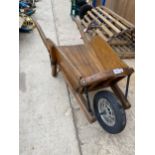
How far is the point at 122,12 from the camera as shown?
11.4ft

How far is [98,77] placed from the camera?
1.51m

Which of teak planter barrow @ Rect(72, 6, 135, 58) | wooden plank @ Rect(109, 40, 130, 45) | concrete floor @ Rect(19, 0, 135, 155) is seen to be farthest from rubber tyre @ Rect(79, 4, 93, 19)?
concrete floor @ Rect(19, 0, 135, 155)

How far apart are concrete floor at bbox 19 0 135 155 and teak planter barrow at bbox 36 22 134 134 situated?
138 mm

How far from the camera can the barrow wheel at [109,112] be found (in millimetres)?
1530

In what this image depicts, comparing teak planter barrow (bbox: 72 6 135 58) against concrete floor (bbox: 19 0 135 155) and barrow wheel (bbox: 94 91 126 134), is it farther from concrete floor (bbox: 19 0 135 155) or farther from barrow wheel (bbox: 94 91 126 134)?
barrow wheel (bbox: 94 91 126 134)

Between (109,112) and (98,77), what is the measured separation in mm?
345

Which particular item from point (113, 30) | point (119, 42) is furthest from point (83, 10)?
point (119, 42)

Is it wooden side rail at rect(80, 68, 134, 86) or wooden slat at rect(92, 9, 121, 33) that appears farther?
wooden slat at rect(92, 9, 121, 33)

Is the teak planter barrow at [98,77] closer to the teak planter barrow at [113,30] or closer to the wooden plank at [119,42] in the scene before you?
the teak planter barrow at [113,30]

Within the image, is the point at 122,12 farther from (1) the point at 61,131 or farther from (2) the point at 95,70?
(1) the point at 61,131

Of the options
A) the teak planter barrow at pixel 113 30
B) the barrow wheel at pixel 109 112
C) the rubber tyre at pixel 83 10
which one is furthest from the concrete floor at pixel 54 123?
the rubber tyre at pixel 83 10

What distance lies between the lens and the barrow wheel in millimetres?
1530

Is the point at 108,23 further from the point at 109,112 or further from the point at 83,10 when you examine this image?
the point at 109,112
